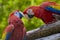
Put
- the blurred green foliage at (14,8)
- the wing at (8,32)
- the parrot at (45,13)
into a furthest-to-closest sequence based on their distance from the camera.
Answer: the blurred green foliage at (14,8) < the parrot at (45,13) < the wing at (8,32)

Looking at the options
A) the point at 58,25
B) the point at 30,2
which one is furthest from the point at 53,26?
the point at 30,2

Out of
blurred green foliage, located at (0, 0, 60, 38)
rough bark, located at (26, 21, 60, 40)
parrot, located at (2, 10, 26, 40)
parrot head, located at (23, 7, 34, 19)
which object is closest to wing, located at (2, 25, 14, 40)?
parrot, located at (2, 10, 26, 40)

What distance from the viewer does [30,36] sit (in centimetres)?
159

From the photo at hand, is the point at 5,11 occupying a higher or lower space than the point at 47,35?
lower

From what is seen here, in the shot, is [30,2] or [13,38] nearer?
[13,38]

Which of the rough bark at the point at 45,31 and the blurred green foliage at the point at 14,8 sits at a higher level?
the rough bark at the point at 45,31

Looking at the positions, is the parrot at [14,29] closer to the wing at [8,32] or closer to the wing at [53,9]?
the wing at [8,32]

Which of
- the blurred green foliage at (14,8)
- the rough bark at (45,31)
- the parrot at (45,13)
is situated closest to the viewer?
the rough bark at (45,31)

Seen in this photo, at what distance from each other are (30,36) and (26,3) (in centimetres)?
113

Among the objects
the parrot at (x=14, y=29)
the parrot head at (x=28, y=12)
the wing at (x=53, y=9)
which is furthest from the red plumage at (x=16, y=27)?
the wing at (x=53, y=9)

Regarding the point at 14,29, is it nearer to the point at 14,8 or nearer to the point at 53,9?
the point at 53,9

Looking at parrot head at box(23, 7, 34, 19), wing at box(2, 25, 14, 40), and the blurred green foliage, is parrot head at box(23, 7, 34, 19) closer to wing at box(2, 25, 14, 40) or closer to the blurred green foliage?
wing at box(2, 25, 14, 40)

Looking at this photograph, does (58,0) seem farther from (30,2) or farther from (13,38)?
(13,38)

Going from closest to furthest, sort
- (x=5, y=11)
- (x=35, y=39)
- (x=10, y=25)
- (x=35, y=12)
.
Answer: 1. (x=10, y=25)
2. (x=35, y=39)
3. (x=35, y=12)
4. (x=5, y=11)
